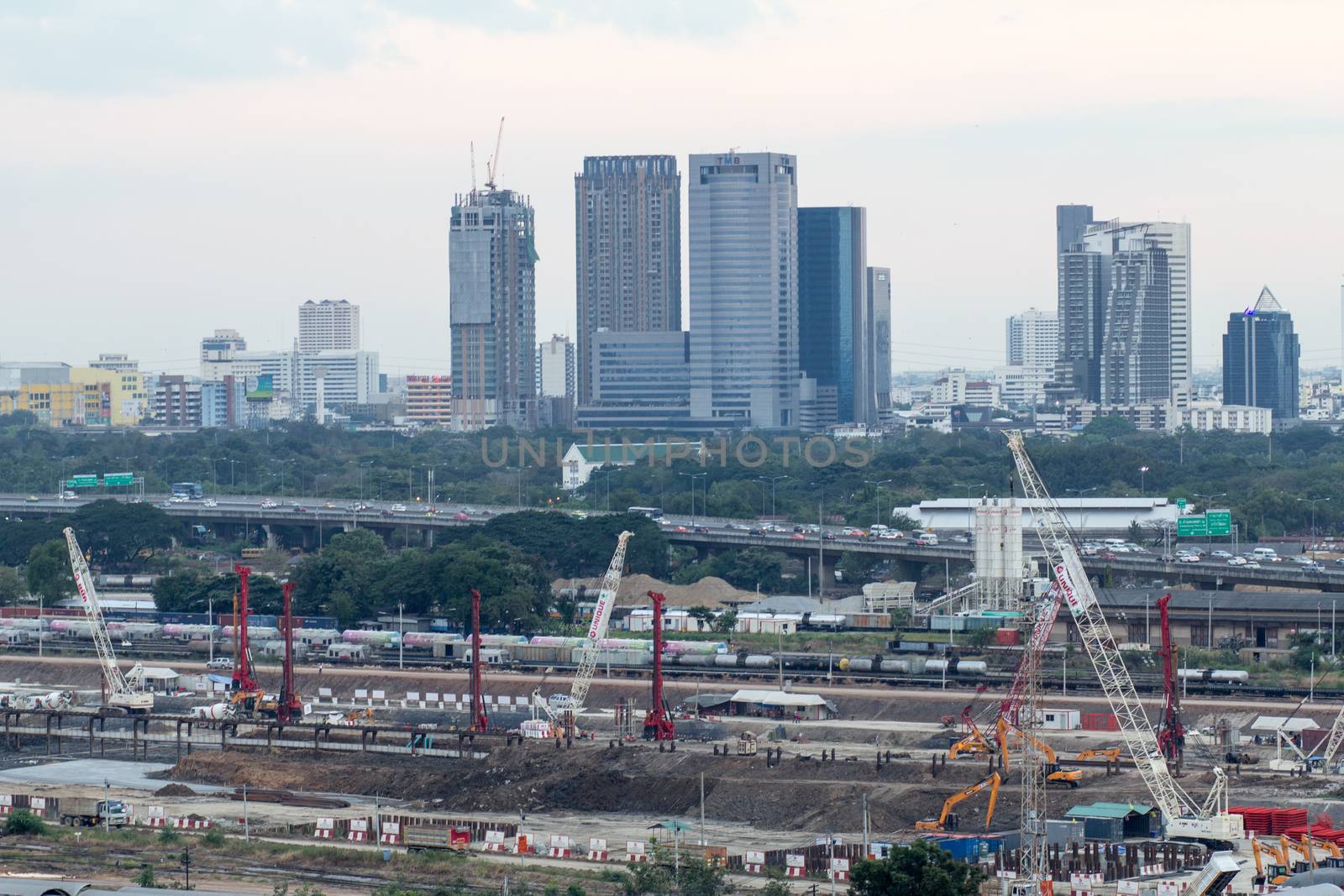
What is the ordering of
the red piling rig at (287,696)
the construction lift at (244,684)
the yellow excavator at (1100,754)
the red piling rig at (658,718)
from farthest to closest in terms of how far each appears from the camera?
the construction lift at (244,684) < the red piling rig at (287,696) < the red piling rig at (658,718) < the yellow excavator at (1100,754)

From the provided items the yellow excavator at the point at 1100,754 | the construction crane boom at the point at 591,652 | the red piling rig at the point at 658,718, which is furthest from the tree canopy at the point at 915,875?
the construction crane boom at the point at 591,652

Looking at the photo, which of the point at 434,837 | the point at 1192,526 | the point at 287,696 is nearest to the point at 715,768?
the point at 434,837

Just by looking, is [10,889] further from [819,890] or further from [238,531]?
[238,531]

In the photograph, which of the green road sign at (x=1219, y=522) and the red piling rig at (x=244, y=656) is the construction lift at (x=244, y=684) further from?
the green road sign at (x=1219, y=522)

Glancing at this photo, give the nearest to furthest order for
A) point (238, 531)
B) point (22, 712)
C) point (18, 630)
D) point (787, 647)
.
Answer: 1. point (22, 712)
2. point (787, 647)
3. point (18, 630)
4. point (238, 531)

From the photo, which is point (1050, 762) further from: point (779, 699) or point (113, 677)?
point (113, 677)

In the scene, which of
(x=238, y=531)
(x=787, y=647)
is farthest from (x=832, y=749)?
(x=238, y=531)
